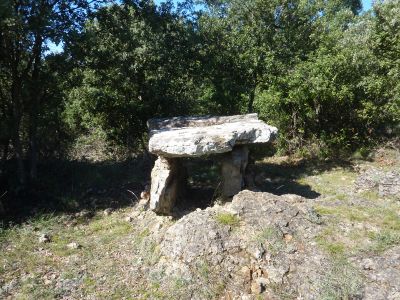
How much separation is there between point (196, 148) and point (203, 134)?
46 cm

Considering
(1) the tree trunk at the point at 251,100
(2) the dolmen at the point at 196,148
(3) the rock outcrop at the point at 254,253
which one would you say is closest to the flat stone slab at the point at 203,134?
(2) the dolmen at the point at 196,148

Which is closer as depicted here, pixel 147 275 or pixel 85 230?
pixel 147 275

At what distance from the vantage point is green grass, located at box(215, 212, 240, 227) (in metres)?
6.10

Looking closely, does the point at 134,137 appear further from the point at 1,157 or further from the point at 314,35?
the point at 314,35

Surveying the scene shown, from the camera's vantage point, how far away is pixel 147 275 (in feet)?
18.7

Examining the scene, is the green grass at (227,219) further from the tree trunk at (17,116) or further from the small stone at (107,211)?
the tree trunk at (17,116)

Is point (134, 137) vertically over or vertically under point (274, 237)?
over

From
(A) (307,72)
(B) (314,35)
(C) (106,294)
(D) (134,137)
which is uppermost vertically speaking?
(B) (314,35)

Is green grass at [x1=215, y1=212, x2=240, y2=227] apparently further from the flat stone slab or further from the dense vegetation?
the dense vegetation

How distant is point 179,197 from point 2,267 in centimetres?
324

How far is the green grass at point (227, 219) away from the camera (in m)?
6.10

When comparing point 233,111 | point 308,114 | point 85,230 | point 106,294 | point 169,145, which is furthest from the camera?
point 233,111

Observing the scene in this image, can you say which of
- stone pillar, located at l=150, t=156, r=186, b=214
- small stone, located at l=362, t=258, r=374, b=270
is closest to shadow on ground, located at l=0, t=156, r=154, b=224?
stone pillar, located at l=150, t=156, r=186, b=214

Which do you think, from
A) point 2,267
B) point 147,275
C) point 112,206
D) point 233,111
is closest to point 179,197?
point 112,206
